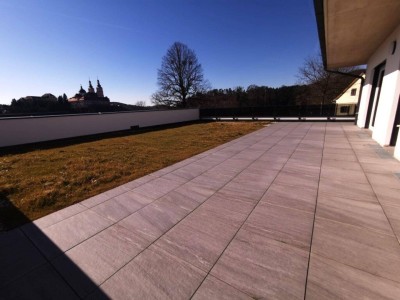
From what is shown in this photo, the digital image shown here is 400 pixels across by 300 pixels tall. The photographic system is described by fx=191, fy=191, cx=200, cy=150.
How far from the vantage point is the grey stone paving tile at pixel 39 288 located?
5.19 ft

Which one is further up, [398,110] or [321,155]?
[398,110]

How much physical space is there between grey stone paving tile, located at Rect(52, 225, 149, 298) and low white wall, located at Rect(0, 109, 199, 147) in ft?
31.6

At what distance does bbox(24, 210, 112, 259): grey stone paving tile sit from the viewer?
215 cm

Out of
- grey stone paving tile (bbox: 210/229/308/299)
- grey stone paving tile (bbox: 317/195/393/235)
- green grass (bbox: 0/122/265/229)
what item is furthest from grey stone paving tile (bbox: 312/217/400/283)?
green grass (bbox: 0/122/265/229)

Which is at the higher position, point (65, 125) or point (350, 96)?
point (350, 96)

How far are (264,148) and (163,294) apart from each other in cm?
567

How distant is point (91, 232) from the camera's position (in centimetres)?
240

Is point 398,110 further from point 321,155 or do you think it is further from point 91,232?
point 91,232

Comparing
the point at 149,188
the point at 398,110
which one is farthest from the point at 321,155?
the point at 149,188

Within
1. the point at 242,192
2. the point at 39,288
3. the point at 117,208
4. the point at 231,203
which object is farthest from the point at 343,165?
the point at 39,288

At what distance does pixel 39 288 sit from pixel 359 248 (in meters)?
3.03

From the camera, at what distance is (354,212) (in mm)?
2562

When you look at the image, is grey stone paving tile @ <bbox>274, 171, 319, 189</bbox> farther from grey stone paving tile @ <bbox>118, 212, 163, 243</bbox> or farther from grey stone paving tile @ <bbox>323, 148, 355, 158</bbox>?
grey stone paving tile @ <bbox>118, 212, 163, 243</bbox>

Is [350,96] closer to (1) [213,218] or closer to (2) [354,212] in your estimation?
(2) [354,212]
